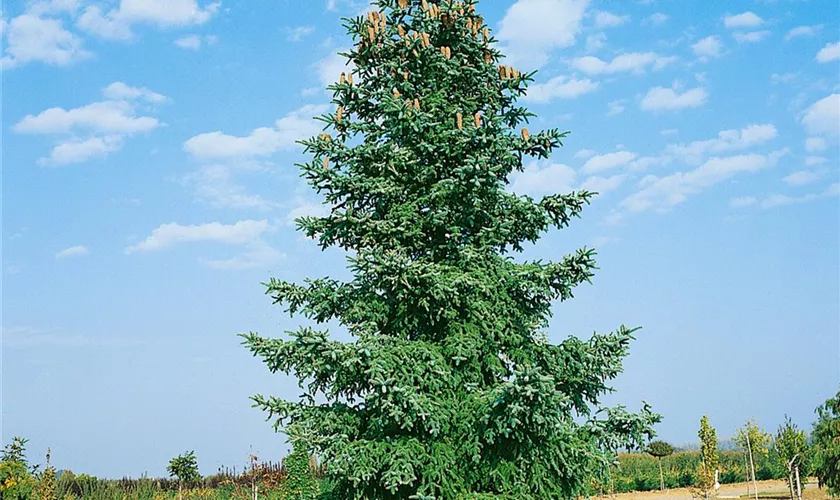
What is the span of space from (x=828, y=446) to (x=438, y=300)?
68.4 feet

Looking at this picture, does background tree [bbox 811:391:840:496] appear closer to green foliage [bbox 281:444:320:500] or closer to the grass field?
the grass field

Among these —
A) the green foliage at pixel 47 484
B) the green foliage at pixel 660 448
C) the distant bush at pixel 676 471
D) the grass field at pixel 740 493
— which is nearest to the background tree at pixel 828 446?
the grass field at pixel 740 493

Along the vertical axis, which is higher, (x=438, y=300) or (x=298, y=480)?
(x=438, y=300)

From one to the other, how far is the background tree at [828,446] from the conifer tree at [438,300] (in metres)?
18.4

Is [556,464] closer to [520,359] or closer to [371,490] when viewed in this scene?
[520,359]

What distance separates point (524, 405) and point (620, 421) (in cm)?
211

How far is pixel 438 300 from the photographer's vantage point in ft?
31.0

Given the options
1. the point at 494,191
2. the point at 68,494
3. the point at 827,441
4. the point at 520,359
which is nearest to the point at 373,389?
the point at 520,359

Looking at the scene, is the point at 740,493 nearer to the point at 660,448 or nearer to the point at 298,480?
the point at 660,448

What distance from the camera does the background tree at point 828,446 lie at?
24.3 meters

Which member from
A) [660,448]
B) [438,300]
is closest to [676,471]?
[660,448]

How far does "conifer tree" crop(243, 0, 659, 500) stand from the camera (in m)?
8.92

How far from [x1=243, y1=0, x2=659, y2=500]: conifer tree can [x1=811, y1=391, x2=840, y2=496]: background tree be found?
60.3 ft

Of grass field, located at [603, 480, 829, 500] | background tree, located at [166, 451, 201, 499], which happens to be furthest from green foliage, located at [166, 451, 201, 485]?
grass field, located at [603, 480, 829, 500]
